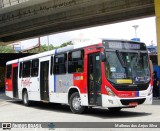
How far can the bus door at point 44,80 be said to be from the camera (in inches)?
672

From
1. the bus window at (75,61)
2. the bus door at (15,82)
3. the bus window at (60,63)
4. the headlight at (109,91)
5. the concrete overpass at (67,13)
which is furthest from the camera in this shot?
the concrete overpass at (67,13)

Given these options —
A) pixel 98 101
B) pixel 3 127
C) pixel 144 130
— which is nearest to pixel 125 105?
pixel 98 101

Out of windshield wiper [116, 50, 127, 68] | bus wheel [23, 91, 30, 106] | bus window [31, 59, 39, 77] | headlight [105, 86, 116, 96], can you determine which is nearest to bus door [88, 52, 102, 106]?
headlight [105, 86, 116, 96]

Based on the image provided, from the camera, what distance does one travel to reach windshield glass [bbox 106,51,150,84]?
12.8m

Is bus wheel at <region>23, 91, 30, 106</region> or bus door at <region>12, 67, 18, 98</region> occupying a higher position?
bus door at <region>12, 67, 18, 98</region>

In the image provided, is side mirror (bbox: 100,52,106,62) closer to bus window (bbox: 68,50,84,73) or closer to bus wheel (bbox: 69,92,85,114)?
bus window (bbox: 68,50,84,73)

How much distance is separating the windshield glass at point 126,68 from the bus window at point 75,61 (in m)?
1.53

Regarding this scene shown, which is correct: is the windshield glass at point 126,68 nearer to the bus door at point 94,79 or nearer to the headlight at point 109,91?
the headlight at point 109,91

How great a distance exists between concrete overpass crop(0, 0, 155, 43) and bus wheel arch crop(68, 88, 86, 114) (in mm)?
14647

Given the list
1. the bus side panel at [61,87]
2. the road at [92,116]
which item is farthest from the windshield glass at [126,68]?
the bus side panel at [61,87]

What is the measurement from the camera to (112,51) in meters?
13.1

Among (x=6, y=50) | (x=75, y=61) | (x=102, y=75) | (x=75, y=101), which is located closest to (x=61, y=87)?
(x=75, y=101)

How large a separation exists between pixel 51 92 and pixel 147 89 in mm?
5117

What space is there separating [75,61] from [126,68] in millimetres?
2477
